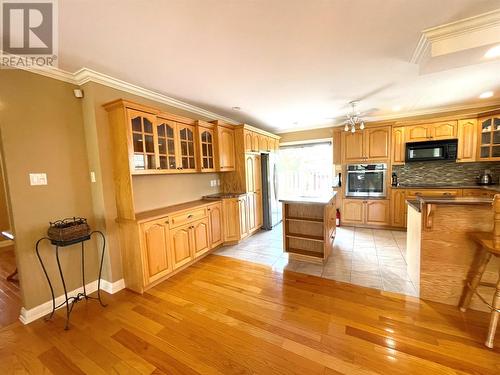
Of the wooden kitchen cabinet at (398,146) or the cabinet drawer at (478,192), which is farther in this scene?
the wooden kitchen cabinet at (398,146)

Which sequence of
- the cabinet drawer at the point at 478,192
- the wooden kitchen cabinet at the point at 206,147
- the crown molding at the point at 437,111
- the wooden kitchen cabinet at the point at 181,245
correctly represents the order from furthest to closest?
the crown molding at the point at 437,111, the cabinet drawer at the point at 478,192, the wooden kitchen cabinet at the point at 206,147, the wooden kitchen cabinet at the point at 181,245

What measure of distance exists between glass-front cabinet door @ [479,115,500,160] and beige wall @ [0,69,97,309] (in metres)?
6.46

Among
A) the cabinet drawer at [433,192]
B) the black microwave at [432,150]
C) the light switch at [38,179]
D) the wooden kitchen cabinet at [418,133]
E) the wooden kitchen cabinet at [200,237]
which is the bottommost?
the wooden kitchen cabinet at [200,237]

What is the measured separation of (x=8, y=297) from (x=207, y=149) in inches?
123

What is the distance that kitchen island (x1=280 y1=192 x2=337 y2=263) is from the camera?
9.60ft

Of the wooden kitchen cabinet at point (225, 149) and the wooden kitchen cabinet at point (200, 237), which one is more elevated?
the wooden kitchen cabinet at point (225, 149)

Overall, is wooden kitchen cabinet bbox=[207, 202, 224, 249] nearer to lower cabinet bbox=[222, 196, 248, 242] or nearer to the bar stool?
lower cabinet bbox=[222, 196, 248, 242]

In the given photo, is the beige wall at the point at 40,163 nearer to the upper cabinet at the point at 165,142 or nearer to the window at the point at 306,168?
the upper cabinet at the point at 165,142

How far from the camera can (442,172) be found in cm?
427

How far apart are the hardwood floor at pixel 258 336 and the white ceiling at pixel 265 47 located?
8.07 feet

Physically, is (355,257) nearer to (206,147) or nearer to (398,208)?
(398,208)

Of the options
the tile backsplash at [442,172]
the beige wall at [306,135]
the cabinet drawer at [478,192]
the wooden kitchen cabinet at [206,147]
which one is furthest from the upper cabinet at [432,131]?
the wooden kitchen cabinet at [206,147]

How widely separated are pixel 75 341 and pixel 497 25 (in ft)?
14.2

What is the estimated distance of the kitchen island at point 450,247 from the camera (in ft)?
6.29
